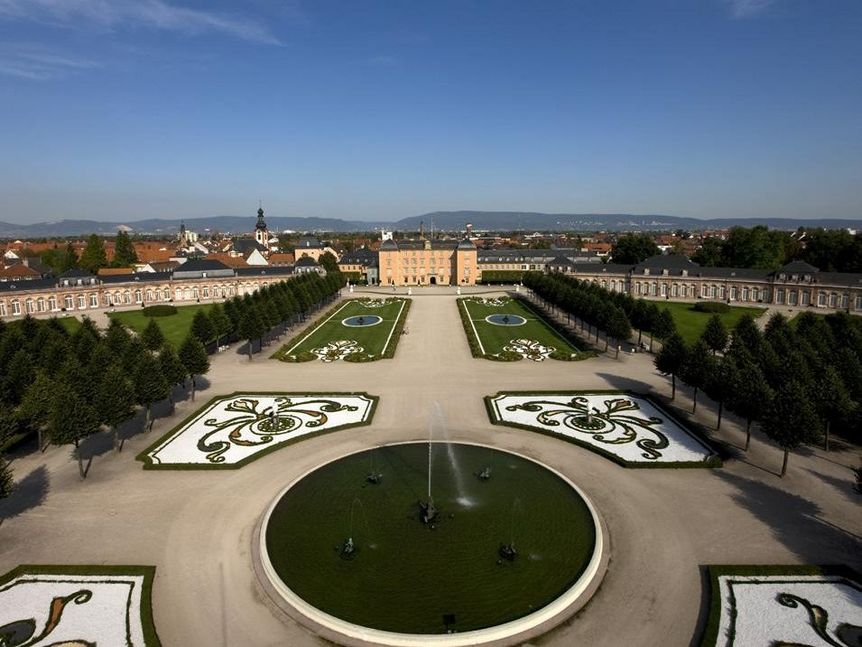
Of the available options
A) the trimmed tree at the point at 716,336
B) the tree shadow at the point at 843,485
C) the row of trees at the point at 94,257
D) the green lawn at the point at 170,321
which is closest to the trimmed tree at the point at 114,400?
the green lawn at the point at 170,321

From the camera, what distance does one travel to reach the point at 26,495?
87.8ft

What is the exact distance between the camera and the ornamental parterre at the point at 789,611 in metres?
17.0

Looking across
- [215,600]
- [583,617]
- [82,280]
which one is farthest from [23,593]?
[82,280]

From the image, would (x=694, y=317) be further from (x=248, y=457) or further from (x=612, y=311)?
(x=248, y=457)

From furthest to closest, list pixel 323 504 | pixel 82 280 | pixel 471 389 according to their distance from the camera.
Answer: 1. pixel 82 280
2. pixel 471 389
3. pixel 323 504

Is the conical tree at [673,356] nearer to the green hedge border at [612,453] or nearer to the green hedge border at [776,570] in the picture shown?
the green hedge border at [612,453]

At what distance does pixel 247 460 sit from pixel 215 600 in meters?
12.1

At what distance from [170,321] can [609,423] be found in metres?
67.2

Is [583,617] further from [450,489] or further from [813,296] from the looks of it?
[813,296]

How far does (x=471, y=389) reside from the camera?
4369 cm

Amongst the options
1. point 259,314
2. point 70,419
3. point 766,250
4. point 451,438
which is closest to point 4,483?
point 70,419

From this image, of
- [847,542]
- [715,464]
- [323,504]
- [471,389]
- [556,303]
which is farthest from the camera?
[556,303]

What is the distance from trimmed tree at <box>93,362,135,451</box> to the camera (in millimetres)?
30219

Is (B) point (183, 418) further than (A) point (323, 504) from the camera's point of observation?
Yes
